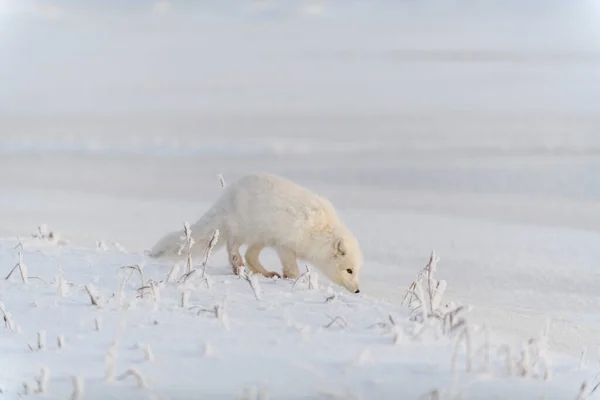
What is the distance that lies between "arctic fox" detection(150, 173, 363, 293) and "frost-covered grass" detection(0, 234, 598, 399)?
3.73 feet

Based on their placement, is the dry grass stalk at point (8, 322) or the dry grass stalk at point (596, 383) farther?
the dry grass stalk at point (8, 322)

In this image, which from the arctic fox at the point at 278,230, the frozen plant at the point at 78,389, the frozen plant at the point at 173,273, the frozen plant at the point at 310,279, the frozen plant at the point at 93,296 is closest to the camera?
the frozen plant at the point at 78,389

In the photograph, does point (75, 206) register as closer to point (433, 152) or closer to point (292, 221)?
point (292, 221)

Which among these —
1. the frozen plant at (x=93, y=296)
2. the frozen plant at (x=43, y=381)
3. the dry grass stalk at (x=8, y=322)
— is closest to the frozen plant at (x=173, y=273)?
the frozen plant at (x=93, y=296)

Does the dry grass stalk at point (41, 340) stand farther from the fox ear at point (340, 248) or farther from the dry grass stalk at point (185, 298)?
the fox ear at point (340, 248)

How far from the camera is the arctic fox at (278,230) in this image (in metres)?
4.24

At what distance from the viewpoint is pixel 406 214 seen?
19.4 feet

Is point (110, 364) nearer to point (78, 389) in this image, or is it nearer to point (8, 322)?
point (78, 389)

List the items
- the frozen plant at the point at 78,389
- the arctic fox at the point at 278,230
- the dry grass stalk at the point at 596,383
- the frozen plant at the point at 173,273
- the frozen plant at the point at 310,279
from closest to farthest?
the frozen plant at the point at 78,389 → the dry grass stalk at the point at 596,383 → the frozen plant at the point at 173,273 → the frozen plant at the point at 310,279 → the arctic fox at the point at 278,230

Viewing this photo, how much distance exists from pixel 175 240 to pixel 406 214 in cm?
231

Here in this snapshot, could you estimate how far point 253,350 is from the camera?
2234 mm

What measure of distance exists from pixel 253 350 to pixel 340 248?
232 cm

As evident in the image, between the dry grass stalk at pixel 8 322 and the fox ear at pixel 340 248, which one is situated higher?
the fox ear at pixel 340 248

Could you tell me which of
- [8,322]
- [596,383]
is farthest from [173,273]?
[596,383]
